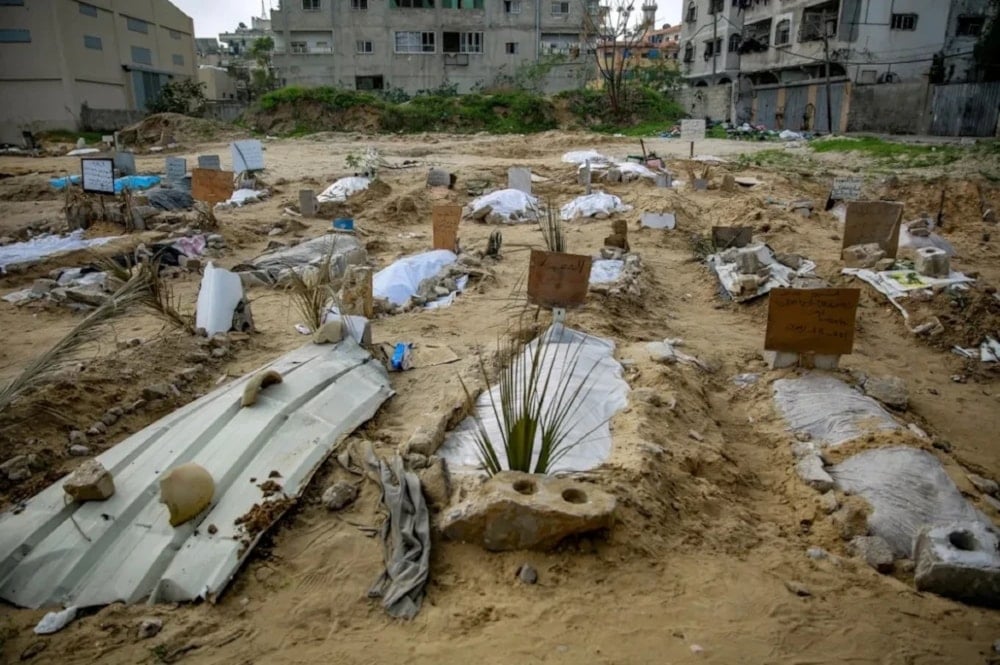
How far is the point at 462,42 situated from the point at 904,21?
65.9ft

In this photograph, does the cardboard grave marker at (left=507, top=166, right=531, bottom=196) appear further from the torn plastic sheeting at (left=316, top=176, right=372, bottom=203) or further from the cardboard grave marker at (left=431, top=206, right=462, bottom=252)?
the cardboard grave marker at (left=431, top=206, right=462, bottom=252)

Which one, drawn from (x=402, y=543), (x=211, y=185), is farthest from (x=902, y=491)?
(x=211, y=185)

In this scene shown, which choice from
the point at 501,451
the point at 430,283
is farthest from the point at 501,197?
the point at 501,451

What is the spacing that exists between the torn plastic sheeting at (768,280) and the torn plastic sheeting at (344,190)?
24.5ft

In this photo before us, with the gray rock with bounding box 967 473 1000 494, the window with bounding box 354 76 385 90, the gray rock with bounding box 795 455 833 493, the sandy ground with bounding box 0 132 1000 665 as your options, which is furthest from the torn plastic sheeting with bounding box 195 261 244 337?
the window with bounding box 354 76 385 90

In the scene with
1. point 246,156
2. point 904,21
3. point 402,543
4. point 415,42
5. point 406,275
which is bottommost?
point 402,543

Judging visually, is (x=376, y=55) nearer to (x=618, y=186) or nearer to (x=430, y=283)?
(x=618, y=186)

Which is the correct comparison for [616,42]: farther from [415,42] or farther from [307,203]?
[307,203]

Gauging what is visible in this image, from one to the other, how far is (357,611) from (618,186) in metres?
12.8

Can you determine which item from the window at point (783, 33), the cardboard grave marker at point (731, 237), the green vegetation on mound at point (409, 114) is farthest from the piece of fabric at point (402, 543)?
the window at point (783, 33)

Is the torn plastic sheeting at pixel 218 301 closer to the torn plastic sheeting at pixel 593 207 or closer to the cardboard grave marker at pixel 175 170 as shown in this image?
the torn plastic sheeting at pixel 593 207

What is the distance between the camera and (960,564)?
265 centimetres

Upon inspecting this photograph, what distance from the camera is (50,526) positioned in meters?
2.93

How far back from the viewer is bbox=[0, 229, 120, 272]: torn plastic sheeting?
27.2ft
